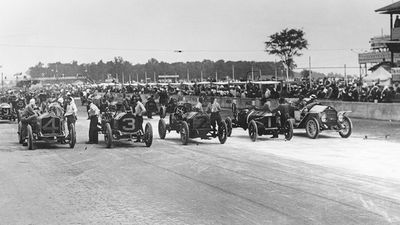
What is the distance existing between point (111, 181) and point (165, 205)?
2546 mm

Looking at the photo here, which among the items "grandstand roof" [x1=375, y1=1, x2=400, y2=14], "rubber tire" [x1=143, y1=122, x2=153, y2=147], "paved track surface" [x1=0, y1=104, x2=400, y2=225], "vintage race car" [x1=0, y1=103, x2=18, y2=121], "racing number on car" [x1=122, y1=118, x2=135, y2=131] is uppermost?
"grandstand roof" [x1=375, y1=1, x2=400, y2=14]

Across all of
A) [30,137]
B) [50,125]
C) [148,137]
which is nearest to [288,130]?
[148,137]

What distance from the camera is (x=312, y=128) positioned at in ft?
62.0

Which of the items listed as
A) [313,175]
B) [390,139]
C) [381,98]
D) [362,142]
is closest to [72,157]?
[313,175]

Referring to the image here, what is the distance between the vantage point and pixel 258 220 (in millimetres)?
7469

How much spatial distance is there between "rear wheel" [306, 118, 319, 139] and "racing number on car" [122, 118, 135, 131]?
6.30 meters

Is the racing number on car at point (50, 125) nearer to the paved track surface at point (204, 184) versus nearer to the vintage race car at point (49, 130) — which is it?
the vintage race car at point (49, 130)

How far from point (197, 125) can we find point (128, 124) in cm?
224

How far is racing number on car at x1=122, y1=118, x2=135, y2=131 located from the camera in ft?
55.1

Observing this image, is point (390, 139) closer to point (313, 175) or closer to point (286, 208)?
point (313, 175)

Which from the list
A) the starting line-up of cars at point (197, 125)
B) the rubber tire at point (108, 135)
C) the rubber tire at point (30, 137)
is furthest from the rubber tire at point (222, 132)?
the rubber tire at point (30, 137)

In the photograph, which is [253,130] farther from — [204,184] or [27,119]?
[204,184]

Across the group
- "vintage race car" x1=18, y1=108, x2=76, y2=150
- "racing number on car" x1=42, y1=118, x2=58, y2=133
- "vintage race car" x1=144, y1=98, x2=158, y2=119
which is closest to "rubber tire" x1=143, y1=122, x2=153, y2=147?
"vintage race car" x1=18, y1=108, x2=76, y2=150

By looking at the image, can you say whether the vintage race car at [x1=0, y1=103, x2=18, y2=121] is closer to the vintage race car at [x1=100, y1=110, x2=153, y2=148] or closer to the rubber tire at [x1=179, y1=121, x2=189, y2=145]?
the vintage race car at [x1=100, y1=110, x2=153, y2=148]
